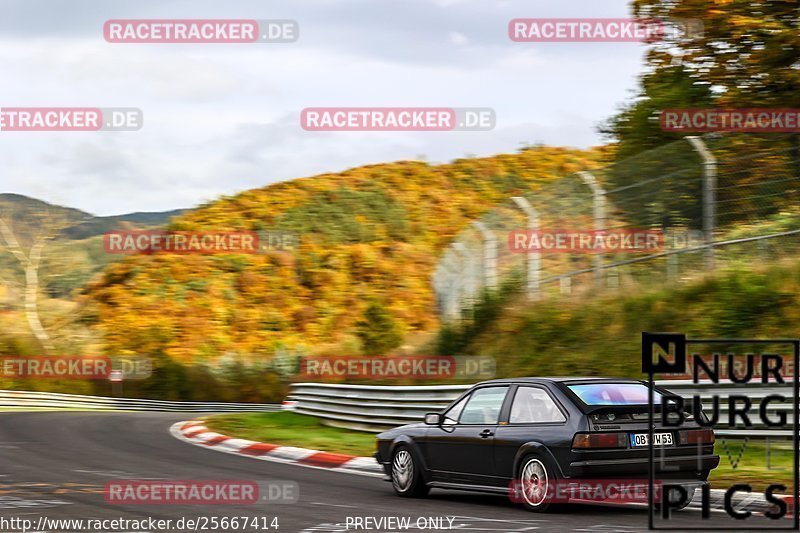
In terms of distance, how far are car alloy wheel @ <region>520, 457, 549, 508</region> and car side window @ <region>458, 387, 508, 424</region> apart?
29.2 inches

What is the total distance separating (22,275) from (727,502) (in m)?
47.6

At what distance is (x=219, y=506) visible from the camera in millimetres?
10219

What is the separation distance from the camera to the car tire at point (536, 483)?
9.70 meters

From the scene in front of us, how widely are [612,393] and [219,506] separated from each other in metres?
3.69

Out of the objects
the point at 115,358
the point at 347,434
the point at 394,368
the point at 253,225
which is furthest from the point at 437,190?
the point at 347,434

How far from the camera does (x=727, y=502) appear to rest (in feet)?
29.4

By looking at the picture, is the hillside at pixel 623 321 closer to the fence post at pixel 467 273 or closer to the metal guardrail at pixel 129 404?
the fence post at pixel 467 273

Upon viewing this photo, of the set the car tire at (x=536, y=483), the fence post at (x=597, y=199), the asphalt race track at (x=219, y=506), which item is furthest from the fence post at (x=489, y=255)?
the car tire at (x=536, y=483)

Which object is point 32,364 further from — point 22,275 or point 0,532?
point 0,532
